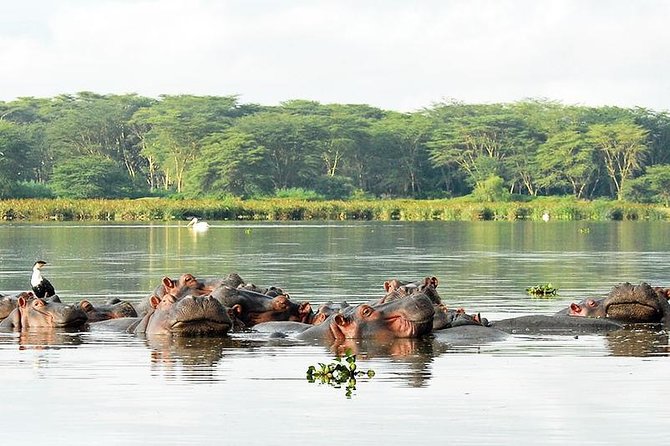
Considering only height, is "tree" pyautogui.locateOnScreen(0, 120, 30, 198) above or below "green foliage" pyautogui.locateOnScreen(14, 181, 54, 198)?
above

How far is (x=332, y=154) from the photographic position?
114 meters

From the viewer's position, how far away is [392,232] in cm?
5659

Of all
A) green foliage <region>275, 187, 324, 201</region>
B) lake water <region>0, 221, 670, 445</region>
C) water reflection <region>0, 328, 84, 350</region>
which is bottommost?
lake water <region>0, 221, 670, 445</region>

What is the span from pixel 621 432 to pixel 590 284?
53.2ft

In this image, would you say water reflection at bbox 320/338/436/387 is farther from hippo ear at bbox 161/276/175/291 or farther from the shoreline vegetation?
the shoreline vegetation

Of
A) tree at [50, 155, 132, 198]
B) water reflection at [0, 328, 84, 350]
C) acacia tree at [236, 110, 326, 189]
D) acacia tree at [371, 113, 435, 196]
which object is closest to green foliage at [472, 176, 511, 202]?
acacia tree at [371, 113, 435, 196]

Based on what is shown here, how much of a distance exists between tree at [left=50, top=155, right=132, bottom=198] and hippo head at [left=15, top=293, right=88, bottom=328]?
86757 millimetres

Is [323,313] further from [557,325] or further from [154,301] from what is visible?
[557,325]

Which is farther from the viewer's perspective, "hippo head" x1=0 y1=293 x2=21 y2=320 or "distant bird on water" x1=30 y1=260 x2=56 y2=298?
"distant bird on water" x1=30 y1=260 x2=56 y2=298

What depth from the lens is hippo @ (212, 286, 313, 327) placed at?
48.7 ft

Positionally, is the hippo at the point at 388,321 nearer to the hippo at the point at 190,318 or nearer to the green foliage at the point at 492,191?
the hippo at the point at 190,318

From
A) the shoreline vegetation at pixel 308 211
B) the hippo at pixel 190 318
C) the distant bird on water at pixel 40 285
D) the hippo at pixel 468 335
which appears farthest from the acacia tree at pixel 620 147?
the hippo at pixel 190 318

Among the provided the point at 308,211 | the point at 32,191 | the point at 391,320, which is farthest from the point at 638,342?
the point at 32,191

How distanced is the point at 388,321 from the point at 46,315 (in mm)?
4006
